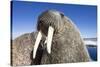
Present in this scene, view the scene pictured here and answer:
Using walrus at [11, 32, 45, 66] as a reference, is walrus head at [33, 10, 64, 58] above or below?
above

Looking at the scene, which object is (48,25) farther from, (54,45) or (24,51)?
(24,51)

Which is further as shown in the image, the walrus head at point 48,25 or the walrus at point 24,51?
the walrus head at point 48,25

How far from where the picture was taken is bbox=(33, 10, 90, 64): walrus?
234 cm

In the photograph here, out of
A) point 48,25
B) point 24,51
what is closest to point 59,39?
point 48,25

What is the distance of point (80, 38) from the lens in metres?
2.50

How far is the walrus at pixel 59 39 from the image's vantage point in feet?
7.68

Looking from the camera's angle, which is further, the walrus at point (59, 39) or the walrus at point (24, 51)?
the walrus at point (59, 39)

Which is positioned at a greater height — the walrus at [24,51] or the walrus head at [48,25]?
the walrus head at [48,25]

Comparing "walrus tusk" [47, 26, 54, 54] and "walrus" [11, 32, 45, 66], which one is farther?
"walrus tusk" [47, 26, 54, 54]

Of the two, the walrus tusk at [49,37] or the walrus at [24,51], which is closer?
the walrus at [24,51]

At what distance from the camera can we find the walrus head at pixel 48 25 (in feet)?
→ 7.63
